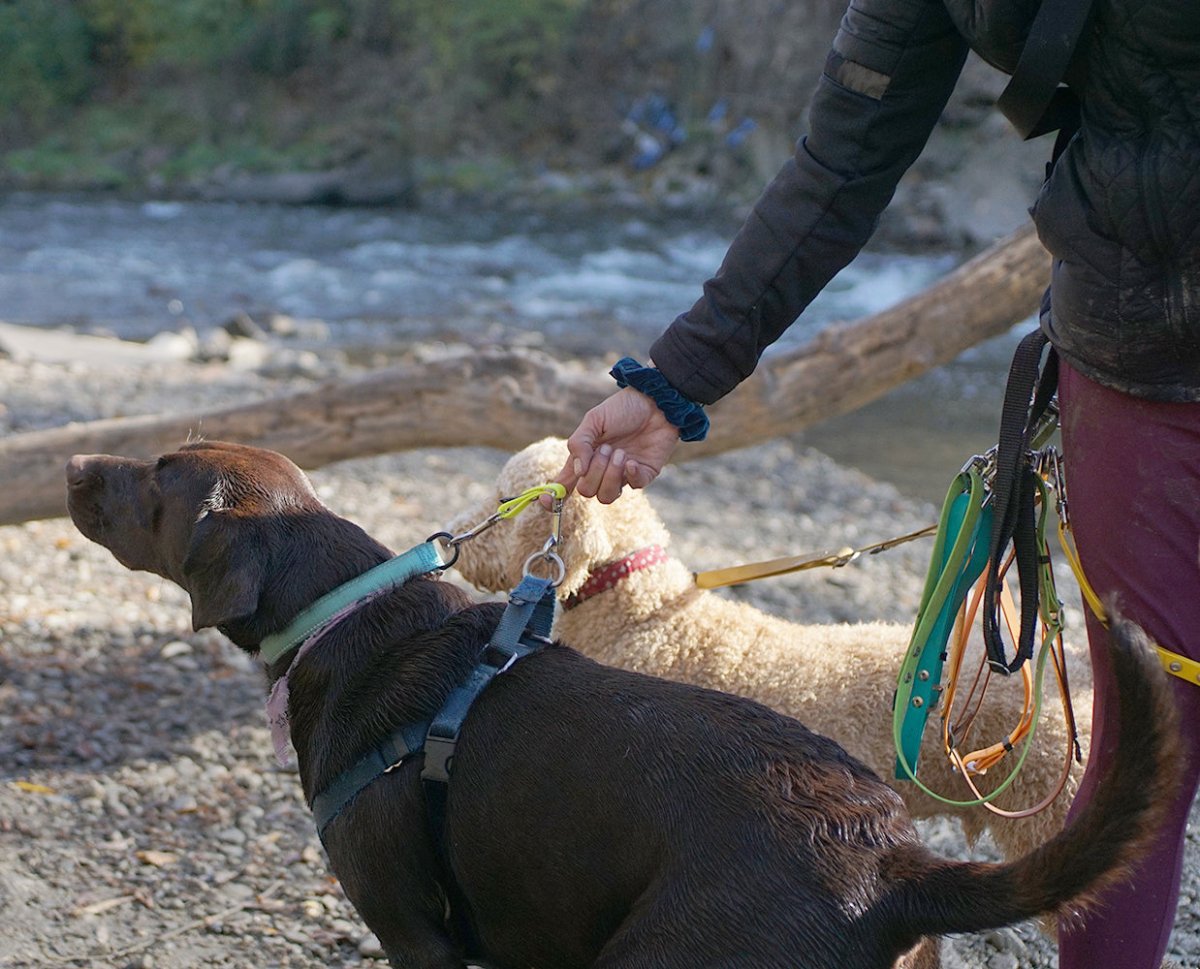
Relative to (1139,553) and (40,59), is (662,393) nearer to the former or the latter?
(1139,553)

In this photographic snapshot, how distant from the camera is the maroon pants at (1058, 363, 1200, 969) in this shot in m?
2.18

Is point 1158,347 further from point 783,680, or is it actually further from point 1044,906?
point 783,680

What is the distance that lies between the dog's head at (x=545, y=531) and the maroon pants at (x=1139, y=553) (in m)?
1.78

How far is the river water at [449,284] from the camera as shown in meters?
12.3

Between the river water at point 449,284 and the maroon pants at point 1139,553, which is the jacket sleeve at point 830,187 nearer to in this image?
the maroon pants at point 1139,553

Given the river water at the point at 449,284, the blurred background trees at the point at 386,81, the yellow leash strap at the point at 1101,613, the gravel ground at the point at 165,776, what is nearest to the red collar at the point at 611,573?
the gravel ground at the point at 165,776

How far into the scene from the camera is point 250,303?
17.8 metres

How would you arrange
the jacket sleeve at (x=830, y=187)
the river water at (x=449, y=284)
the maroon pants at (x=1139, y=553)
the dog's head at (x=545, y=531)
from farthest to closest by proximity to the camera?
the river water at (x=449, y=284)
the dog's head at (x=545, y=531)
the jacket sleeve at (x=830, y=187)
the maroon pants at (x=1139, y=553)

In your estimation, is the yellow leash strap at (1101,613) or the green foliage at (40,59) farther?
the green foliage at (40,59)

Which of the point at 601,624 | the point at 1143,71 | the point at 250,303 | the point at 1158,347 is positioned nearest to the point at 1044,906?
the point at 1158,347

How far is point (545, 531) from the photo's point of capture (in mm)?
3967

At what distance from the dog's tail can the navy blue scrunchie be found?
1076 millimetres

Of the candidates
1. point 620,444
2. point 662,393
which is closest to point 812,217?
point 662,393

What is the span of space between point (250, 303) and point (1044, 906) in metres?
17.1
